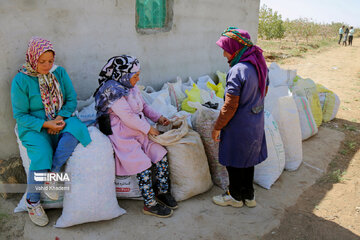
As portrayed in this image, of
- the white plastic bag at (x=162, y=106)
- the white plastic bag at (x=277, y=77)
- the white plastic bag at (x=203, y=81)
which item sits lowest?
the white plastic bag at (x=162, y=106)

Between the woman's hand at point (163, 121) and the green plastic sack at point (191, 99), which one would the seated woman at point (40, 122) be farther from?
the green plastic sack at point (191, 99)

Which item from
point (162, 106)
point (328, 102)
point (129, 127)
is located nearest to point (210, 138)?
point (162, 106)

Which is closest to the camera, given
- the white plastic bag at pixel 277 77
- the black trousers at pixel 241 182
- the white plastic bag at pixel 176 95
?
the black trousers at pixel 241 182

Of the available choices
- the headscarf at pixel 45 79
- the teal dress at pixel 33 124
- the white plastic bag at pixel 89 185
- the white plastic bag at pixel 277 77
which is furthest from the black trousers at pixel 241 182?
the white plastic bag at pixel 277 77

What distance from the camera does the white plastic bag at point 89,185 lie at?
7.85ft

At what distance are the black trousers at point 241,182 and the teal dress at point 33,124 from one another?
1.39m

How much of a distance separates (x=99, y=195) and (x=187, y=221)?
83cm

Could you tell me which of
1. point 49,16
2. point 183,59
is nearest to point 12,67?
point 49,16

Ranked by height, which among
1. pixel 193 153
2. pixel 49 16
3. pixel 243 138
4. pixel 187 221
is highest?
pixel 49 16

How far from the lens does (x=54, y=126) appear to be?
2.44 metres

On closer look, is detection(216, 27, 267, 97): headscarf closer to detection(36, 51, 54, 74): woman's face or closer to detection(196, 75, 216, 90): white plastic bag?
detection(36, 51, 54, 74): woman's face

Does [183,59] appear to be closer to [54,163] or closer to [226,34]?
[226,34]

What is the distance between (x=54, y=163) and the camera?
95.4 inches

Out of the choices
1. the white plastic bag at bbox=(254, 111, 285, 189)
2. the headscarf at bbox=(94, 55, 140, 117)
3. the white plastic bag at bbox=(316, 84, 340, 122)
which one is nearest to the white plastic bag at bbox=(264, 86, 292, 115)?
the white plastic bag at bbox=(254, 111, 285, 189)
